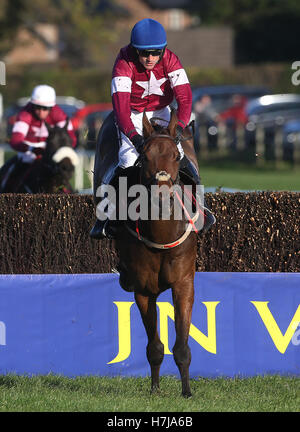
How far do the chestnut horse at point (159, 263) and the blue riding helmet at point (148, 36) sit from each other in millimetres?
592

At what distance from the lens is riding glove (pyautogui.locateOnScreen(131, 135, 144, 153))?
6524mm

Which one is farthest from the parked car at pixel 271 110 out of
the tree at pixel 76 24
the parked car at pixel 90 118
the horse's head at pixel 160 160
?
the horse's head at pixel 160 160

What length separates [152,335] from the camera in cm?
707

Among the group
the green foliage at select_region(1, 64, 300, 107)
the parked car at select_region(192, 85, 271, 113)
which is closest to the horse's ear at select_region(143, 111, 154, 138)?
the parked car at select_region(192, 85, 271, 113)

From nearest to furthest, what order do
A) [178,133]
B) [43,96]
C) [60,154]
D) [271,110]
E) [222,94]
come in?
1. [178,133]
2. [60,154]
3. [43,96]
4. [271,110]
5. [222,94]

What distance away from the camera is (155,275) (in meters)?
6.84

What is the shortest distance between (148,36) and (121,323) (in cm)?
226

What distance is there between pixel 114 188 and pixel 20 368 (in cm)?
166

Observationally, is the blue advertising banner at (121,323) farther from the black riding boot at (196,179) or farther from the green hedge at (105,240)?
the black riding boot at (196,179)

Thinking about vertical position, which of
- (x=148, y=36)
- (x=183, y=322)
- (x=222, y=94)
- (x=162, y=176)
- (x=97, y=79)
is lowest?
(x=183, y=322)

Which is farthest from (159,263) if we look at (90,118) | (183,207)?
(90,118)

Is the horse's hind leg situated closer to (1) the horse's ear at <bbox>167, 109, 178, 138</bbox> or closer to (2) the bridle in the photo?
(2) the bridle

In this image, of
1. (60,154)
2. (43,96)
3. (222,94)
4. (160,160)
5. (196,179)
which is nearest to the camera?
(160,160)

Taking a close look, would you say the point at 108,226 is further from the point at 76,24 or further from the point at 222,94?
the point at 76,24
